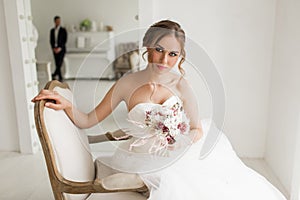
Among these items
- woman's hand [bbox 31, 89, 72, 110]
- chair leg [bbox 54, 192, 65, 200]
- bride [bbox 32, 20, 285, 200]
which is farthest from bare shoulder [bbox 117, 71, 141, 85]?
chair leg [bbox 54, 192, 65, 200]

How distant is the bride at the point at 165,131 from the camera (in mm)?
1334

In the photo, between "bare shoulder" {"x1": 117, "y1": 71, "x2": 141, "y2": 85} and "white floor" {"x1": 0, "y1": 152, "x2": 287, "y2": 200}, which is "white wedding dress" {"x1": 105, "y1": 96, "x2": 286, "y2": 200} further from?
"white floor" {"x1": 0, "y1": 152, "x2": 287, "y2": 200}

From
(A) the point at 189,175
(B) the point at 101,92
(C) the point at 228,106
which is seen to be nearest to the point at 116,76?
(B) the point at 101,92

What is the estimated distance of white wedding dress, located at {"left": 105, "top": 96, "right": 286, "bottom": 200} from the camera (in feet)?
4.41

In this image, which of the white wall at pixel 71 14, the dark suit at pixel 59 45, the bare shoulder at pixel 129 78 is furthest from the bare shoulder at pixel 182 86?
the white wall at pixel 71 14

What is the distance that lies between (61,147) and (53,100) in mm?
233

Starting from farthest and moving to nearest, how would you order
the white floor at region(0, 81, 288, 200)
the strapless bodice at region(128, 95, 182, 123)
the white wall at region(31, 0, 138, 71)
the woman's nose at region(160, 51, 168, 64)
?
the white wall at region(31, 0, 138, 71), the white floor at region(0, 81, 288, 200), the strapless bodice at region(128, 95, 182, 123), the woman's nose at region(160, 51, 168, 64)

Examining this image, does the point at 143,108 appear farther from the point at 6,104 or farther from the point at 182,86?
the point at 6,104

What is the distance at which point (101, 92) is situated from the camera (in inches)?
59.9

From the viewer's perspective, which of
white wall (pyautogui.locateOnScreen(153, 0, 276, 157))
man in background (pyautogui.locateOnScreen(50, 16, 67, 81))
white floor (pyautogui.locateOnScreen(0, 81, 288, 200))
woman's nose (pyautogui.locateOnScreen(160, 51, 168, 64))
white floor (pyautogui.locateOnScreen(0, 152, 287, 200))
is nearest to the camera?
woman's nose (pyautogui.locateOnScreen(160, 51, 168, 64))

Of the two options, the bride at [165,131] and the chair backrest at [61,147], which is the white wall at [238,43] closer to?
the bride at [165,131]

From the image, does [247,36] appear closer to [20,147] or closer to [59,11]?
[20,147]

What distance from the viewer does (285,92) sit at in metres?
2.43

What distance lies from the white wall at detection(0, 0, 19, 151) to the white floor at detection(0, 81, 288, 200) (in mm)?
125
